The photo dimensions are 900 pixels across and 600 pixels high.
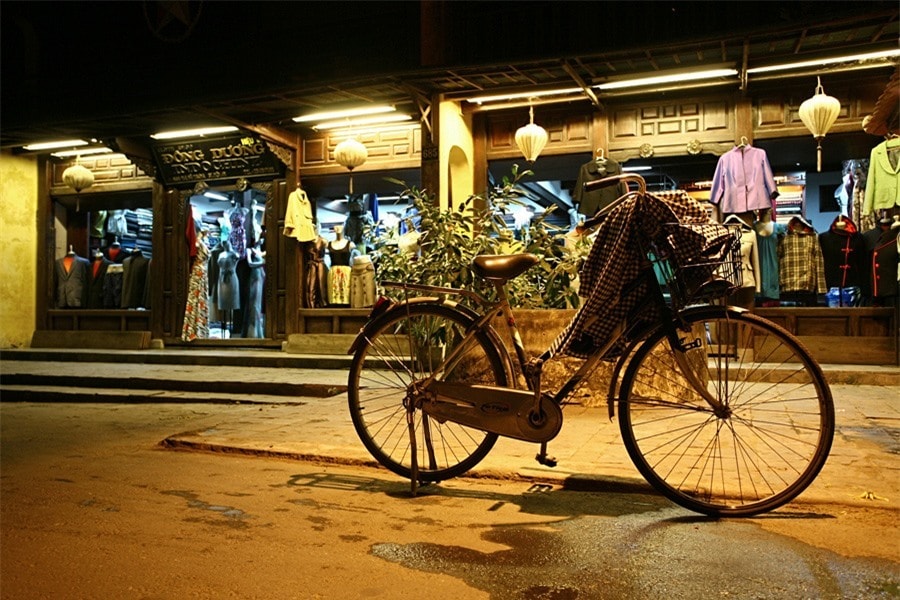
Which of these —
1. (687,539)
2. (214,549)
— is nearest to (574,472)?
(687,539)

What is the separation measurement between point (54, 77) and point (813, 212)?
14576mm

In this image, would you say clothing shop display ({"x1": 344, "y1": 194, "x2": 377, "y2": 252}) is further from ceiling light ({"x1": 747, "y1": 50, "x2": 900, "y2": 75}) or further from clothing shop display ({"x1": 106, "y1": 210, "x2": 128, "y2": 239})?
ceiling light ({"x1": 747, "y1": 50, "x2": 900, "y2": 75})

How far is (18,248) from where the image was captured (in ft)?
45.0

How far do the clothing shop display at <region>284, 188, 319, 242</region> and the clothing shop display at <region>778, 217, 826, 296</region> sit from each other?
7.35 metres

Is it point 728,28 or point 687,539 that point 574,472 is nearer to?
point 687,539

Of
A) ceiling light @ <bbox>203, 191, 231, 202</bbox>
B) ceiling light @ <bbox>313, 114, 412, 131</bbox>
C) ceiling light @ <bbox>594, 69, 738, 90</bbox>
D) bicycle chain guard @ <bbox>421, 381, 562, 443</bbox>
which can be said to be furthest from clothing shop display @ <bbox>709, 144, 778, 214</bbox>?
ceiling light @ <bbox>203, 191, 231, 202</bbox>

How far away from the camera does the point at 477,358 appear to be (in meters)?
4.34

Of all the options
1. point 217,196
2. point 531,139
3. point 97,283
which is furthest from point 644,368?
point 217,196

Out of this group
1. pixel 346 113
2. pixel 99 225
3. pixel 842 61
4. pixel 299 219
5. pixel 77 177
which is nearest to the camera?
pixel 842 61

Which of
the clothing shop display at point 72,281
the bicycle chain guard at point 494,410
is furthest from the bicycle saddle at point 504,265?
the clothing shop display at point 72,281

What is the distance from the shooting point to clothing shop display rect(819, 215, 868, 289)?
9.30 metres

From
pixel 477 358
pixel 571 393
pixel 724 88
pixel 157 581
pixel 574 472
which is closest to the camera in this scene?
pixel 157 581

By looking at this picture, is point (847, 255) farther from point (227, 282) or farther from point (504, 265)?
point (227, 282)

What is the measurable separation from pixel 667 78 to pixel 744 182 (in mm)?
1729
